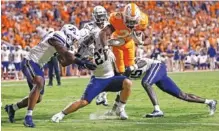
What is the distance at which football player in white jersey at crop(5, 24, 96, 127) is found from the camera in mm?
8484

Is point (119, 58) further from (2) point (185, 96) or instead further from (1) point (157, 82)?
(2) point (185, 96)

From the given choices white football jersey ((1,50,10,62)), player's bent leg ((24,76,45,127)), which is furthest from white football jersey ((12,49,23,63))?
player's bent leg ((24,76,45,127))

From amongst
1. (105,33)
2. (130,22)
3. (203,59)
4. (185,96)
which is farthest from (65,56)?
(203,59)

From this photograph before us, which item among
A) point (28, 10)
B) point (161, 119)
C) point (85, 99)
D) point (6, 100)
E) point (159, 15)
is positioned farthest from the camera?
point (159, 15)

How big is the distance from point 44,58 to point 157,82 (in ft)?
6.79

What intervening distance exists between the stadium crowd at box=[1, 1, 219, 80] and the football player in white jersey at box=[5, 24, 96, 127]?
16.0 meters

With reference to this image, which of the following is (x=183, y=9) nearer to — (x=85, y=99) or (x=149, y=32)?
(x=149, y=32)

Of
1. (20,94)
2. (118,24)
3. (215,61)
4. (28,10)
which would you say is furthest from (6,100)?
(215,61)

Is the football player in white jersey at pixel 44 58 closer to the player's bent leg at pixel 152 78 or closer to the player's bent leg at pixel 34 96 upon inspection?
the player's bent leg at pixel 34 96

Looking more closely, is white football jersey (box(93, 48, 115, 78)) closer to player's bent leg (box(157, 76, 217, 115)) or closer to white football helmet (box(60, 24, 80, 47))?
white football helmet (box(60, 24, 80, 47))

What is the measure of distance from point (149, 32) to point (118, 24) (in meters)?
21.4

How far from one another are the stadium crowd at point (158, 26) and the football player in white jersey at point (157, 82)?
15111 millimetres

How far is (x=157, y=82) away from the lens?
997 centimetres

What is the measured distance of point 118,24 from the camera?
9.73 meters
